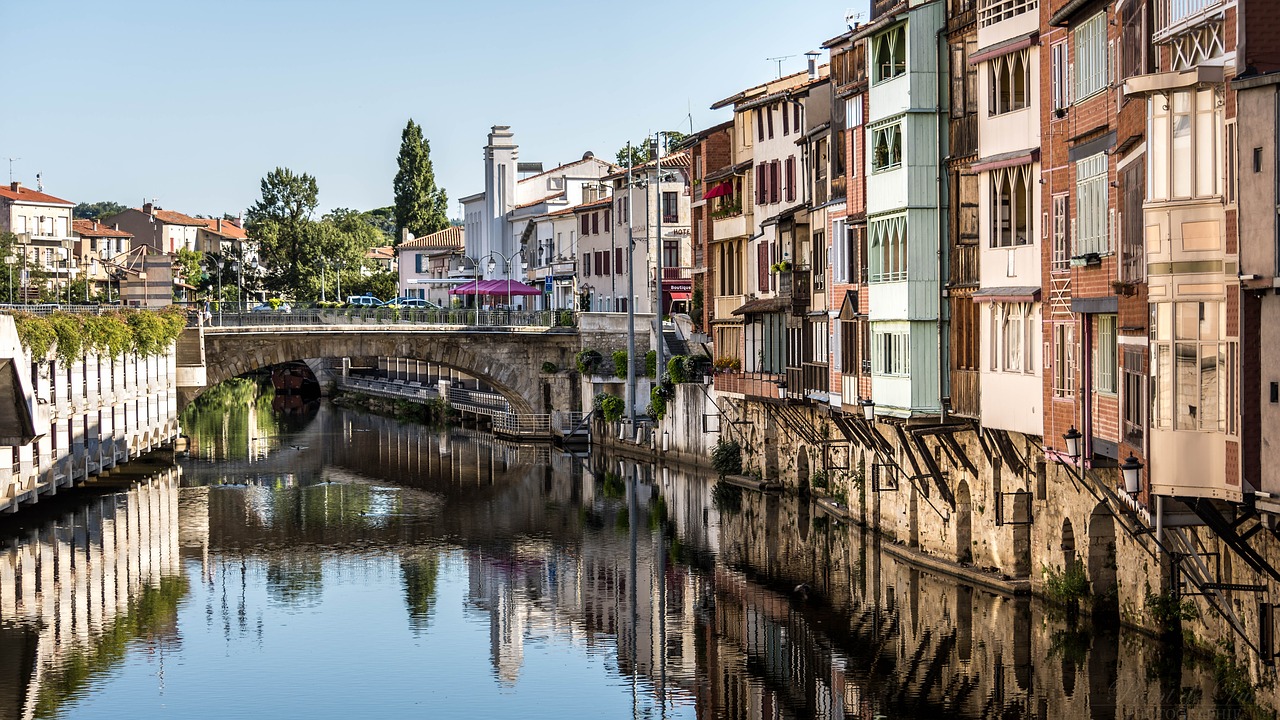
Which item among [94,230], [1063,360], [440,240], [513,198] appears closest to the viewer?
[1063,360]

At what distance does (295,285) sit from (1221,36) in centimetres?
13177

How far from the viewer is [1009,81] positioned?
127 ft

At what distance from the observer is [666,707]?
Answer: 34.7 meters

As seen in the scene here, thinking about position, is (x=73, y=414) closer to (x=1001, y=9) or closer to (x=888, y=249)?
(x=888, y=249)

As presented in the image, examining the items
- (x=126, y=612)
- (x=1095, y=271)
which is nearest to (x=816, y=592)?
(x=1095, y=271)

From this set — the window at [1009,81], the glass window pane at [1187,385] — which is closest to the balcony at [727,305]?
the window at [1009,81]

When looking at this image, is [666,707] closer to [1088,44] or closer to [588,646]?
[588,646]


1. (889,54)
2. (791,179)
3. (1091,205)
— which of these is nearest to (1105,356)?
(1091,205)

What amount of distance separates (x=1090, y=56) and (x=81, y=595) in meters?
30.4

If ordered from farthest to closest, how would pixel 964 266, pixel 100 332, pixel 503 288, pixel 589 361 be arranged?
pixel 503 288
pixel 589 361
pixel 100 332
pixel 964 266

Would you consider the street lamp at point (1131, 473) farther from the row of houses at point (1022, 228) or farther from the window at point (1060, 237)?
the window at point (1060, 237)

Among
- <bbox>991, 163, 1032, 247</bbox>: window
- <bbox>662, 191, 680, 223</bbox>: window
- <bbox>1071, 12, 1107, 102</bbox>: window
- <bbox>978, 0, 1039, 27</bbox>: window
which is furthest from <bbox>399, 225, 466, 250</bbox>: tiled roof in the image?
<bbox>1071, 12, 1107, 102</bbox>: window

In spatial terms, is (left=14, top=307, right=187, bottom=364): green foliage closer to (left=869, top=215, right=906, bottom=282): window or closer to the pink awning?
the pink awning

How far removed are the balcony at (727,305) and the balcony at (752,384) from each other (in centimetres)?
271
